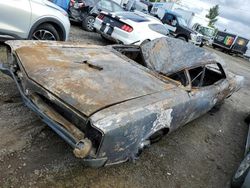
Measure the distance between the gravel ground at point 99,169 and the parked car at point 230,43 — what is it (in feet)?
73.2

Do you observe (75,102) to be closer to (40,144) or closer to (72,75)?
(72,75)

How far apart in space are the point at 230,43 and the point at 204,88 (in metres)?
23.2

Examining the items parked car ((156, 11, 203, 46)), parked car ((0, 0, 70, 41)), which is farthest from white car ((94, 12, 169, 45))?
parked car ((156, 11, 203, 46))

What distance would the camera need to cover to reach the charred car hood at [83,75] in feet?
8.87

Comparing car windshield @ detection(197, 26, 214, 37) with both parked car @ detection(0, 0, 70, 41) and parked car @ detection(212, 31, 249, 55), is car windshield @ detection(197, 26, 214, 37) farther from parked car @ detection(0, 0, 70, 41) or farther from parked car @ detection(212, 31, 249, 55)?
parked car @ detection(0, 0, 70, 41)

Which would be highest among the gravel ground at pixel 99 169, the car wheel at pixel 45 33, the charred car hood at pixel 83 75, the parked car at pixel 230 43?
the charred car hood at pixel 83 75

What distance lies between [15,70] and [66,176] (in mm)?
1485

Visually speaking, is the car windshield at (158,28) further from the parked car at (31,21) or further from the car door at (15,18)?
the car door at (15,18)

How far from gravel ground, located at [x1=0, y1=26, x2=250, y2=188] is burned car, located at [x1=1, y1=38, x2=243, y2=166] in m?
0.41

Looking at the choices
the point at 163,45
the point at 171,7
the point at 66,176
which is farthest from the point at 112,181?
the point at 171,7

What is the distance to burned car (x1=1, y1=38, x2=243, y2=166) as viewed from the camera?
2471 millimetres

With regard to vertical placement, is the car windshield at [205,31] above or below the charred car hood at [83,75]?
below

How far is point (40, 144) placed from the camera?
3.16 meters

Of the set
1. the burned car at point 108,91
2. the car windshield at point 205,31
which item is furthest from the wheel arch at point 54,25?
the car windshield at point 205,31
